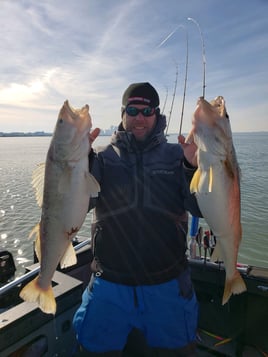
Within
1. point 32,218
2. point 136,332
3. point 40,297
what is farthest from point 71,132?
point 32,218

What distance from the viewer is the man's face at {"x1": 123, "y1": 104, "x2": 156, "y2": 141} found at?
3.69m

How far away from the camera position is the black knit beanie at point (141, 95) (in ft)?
12.3

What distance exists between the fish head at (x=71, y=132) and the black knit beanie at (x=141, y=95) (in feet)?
3.95

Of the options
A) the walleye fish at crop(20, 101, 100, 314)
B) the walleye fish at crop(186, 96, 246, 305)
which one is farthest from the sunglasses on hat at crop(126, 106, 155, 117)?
the walleye fish at crop(186, 96, 246, 305)

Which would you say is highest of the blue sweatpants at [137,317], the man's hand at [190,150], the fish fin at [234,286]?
the man's hand at [190,150]

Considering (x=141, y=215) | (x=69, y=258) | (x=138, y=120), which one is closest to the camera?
(x=69, y=258)

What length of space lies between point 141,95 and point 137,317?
2.61 meters

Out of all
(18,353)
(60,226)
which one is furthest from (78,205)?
(18,353)

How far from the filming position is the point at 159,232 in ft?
10.9

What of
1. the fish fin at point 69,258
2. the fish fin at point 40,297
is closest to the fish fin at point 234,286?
the fish fin at point 69,258

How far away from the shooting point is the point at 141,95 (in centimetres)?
378

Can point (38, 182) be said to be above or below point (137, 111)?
below

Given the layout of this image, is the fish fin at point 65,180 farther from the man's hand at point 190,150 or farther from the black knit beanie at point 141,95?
the black knit beanie at point 141,95

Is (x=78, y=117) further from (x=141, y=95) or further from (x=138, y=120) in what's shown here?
(x=141, y=95)
